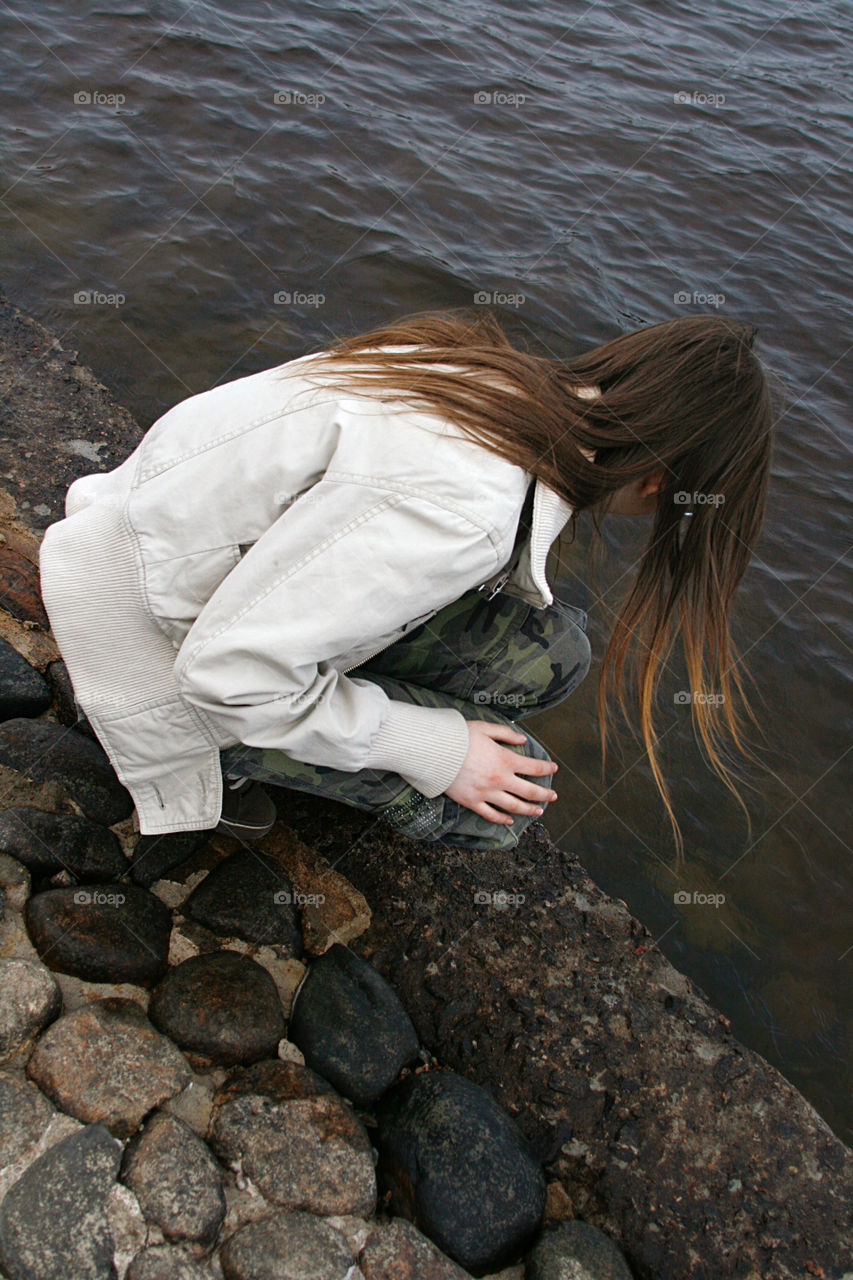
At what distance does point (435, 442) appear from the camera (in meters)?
1.54

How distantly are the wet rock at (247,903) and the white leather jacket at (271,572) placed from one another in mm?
360

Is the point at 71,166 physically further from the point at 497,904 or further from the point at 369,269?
the point at 497,904

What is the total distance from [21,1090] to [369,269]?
4808mm

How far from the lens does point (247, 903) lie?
221cm

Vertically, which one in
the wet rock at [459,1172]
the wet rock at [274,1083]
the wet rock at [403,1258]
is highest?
the wet rock at [403,1258]

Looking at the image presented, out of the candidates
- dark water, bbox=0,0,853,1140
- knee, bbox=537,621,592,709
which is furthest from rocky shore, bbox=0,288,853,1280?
dark water, bbox=0,0,853,1140

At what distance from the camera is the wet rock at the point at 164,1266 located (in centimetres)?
148

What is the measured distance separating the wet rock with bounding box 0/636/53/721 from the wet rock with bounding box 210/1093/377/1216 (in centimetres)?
114

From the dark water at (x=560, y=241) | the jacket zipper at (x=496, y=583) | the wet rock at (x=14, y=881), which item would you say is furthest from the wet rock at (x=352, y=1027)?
the dark water at (x=560, y=241)

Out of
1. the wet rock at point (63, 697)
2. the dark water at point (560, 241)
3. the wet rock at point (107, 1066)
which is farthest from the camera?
the dark water at point (560, 241)

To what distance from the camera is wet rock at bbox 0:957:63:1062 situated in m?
1.72

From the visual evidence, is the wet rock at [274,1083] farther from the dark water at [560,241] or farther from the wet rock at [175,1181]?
the dark water at [560,241]

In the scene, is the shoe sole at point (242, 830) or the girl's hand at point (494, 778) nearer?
the girl's hand at point (494, 778)

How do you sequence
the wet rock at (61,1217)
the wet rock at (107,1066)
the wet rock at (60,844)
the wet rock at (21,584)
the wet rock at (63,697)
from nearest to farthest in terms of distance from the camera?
the wet rock at (61,1217), the wet rock at (107,1066), the wet rock at (60,844), the wet rock at (63,697), the wet rock at (21,584)
